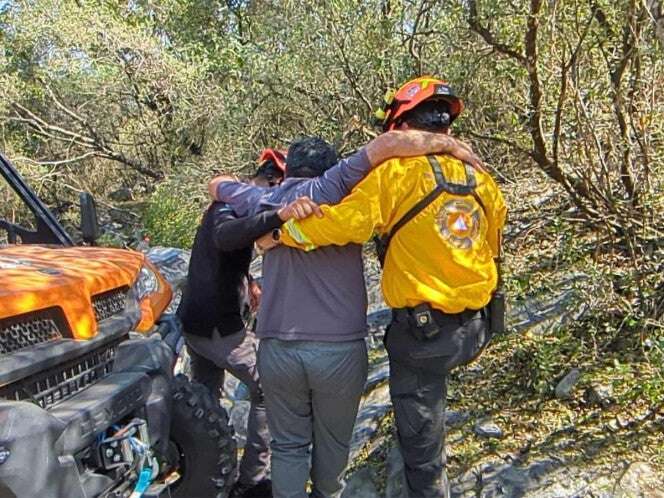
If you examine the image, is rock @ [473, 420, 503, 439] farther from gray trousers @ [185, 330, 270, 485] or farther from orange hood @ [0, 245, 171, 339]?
orange hood @ [0, 245, 171, 339]

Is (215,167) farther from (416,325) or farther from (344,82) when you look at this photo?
(416,325)

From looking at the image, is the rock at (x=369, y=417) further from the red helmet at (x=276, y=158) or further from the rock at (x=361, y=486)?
the red helmet at (x=276, y=158)

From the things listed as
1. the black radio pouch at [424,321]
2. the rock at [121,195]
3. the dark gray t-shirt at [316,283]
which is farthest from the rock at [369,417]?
the rock at [121,195]

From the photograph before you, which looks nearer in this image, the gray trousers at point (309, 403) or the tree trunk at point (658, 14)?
the gray trousers at point (309, 403)

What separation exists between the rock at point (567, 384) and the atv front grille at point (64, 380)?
243 centimetres

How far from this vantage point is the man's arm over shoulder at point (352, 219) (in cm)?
278

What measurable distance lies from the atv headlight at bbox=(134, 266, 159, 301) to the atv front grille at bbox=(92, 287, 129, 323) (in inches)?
6.2

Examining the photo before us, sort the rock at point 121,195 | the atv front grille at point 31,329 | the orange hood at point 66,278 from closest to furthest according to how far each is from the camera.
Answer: the atv front grille at point 31,329, the orange hood at point 66,278, the rock at point 121,195

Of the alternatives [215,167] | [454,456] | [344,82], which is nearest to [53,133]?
[215,167]

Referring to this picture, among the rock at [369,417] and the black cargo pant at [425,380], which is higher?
the black cargo pant at [425,380]

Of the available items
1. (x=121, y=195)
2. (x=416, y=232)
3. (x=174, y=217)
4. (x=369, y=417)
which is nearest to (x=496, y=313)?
A: (x=416, y=232)

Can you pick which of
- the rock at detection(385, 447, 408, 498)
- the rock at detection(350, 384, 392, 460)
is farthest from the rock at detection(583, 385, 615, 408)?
the rock at detection(350, 384, 392, 460)

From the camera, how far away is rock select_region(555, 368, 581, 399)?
13.0ft

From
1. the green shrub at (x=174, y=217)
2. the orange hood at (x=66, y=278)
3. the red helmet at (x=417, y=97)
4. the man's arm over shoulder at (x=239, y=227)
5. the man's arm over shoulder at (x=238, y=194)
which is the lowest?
the green shrub at (x=174, y=217)
